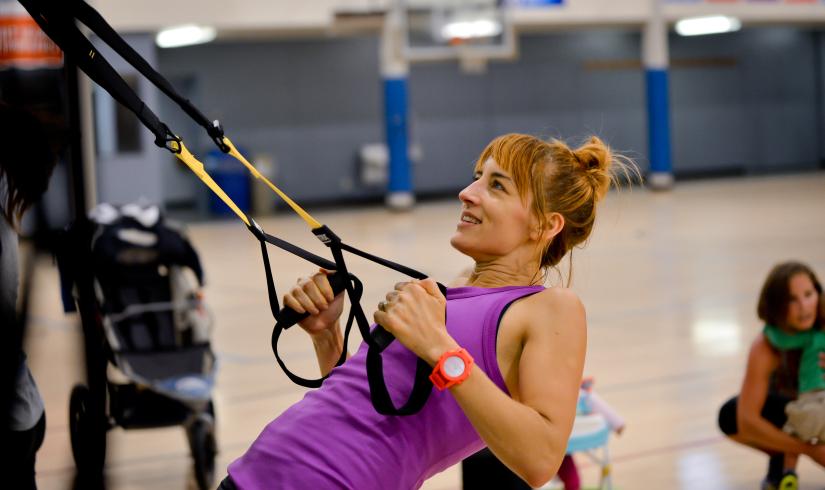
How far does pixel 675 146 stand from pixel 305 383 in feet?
74.0

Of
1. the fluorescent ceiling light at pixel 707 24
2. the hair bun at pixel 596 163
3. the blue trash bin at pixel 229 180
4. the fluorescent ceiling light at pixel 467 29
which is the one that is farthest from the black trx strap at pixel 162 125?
the fluorescent ceiling light at pixel 707 24

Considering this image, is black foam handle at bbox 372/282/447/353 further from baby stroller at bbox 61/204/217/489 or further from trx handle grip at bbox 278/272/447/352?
baby stroller at bbox 61/204/217/489

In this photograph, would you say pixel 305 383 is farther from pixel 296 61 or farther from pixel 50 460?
pixel 296 61

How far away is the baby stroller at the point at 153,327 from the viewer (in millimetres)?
4535

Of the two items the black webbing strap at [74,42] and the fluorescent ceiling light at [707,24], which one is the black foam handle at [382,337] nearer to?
the black webbing strap at [74,42]

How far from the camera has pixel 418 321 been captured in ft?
5.44

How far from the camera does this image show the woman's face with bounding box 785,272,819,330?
4102 mm

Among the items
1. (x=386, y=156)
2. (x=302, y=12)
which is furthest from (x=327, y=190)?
(x=302, y=12)

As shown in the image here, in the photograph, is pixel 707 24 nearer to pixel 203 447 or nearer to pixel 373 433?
pixel 203 447

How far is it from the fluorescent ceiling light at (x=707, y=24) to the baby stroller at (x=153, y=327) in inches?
659

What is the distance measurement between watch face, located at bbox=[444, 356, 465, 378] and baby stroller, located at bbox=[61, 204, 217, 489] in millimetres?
2539

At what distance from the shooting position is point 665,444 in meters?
4.88

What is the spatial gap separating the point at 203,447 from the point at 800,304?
245 centimetres

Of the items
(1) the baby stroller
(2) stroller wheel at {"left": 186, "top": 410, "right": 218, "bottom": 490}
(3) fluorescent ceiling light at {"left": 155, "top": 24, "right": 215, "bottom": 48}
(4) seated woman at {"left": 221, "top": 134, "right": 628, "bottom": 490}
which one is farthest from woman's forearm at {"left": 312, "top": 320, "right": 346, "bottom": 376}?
(3) fluorescent ceiling light at {"left": 155, "top": 24, "right": 215, "bottom": 48}
